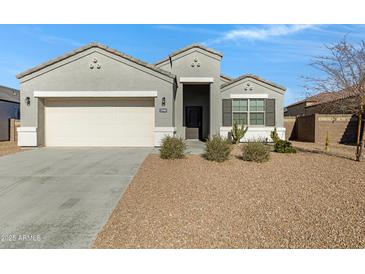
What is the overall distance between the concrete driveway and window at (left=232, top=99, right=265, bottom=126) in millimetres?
8591

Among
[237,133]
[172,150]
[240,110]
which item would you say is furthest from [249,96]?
[172,150]

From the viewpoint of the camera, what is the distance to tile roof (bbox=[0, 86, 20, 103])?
24.6 meters

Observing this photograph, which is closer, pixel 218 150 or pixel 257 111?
pixel 218 150

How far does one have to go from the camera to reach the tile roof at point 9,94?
2462cm

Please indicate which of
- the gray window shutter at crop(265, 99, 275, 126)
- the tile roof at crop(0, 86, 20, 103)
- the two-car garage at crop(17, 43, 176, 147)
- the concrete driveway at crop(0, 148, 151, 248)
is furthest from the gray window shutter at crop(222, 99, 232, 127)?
the tile roof at crop(0, 86, 20, 103)

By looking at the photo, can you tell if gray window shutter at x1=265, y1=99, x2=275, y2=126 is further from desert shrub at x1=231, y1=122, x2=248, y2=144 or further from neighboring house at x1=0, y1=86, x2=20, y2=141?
Result: neighboring house at x1=0, y1=86, x2=20, y2=141

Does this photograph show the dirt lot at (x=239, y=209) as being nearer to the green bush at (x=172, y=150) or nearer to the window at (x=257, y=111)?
the green bush at (x=172, y=150)

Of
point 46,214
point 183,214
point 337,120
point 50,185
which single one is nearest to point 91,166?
point 50,185

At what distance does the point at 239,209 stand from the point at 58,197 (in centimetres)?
391

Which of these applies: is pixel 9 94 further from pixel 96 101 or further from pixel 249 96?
pixel 249 96

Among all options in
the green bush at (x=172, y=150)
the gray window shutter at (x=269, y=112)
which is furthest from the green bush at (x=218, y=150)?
the gray window shutter at (x=269, y=112)

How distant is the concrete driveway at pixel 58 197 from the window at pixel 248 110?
8.59 metres

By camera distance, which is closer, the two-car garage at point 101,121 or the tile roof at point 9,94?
the two-car garage at point 101,121

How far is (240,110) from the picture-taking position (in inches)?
621
